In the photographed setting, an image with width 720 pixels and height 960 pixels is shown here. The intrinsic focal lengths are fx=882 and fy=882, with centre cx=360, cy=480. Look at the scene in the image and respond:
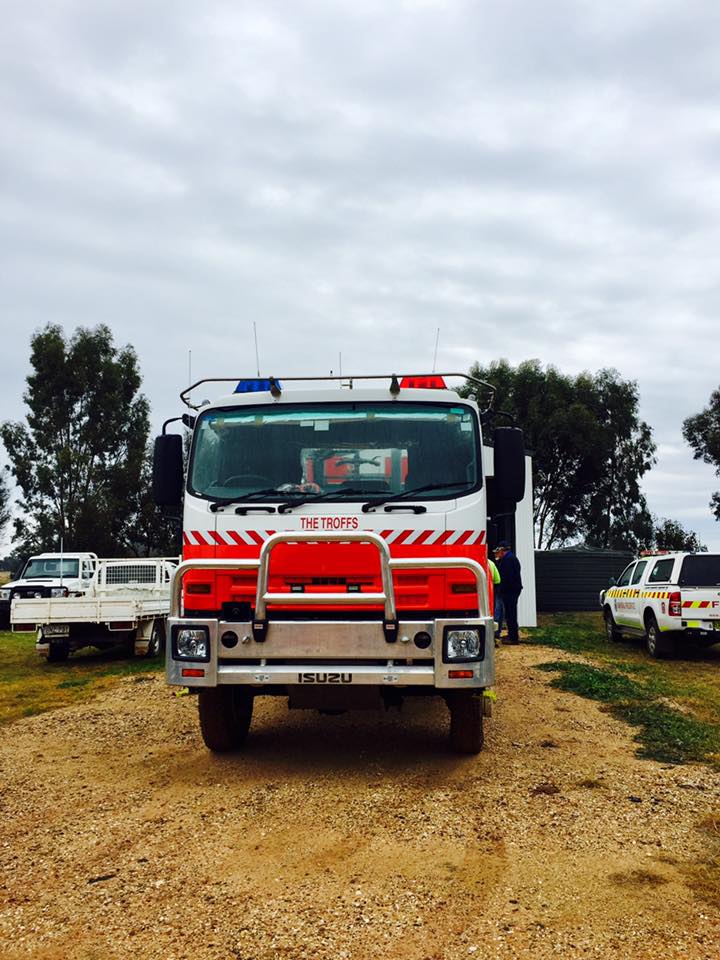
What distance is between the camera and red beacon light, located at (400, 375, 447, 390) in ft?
22.0

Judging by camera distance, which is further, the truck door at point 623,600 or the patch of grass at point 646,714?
the truck door at point 623,600

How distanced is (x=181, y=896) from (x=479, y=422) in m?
3.86

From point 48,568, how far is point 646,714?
15667mm

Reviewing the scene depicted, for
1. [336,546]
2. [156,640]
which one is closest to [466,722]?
[336,546]

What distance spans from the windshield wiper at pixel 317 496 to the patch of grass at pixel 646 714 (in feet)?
10.3

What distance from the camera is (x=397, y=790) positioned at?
586cm

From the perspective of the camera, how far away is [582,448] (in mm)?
32094

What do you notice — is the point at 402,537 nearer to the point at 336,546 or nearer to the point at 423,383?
the point at 336,546

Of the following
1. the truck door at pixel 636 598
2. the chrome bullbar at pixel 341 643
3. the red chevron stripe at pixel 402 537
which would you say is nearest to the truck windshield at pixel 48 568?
the truck door at pixel 636 598

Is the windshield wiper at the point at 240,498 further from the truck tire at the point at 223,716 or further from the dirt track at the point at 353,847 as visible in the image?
the dirt track at the point at 353,847

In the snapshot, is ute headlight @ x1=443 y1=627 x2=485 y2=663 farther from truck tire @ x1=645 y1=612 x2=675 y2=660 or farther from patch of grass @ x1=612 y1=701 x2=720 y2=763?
truck tire @ x1=645 y1=612 x2=675 y2=660

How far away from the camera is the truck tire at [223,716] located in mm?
6574

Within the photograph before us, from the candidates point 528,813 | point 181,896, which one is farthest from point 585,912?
point 181,896

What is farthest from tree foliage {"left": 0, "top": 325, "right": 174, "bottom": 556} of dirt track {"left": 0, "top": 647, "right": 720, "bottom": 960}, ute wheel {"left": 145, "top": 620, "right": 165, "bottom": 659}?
dirt track {"left": 0, "top": 647, "right": 720, "bottom": 960}
